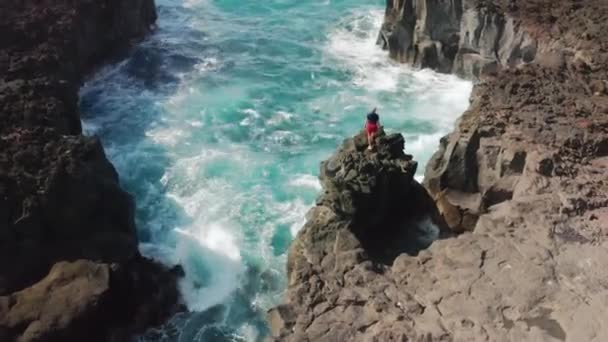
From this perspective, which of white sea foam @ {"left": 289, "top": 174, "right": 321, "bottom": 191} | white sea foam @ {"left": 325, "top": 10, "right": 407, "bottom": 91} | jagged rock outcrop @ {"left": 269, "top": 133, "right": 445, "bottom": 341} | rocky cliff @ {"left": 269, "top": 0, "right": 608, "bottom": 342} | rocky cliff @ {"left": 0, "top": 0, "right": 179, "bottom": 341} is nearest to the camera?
rocky cliff @ {"left": 269, "top": 0, "right": 608, "bottom": 342}

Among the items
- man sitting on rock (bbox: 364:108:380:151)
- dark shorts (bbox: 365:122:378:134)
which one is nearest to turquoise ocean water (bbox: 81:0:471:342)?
man sitting on rock (bbox: 364:108:380:151)

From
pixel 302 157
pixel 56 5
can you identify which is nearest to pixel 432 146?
pixel 302 157

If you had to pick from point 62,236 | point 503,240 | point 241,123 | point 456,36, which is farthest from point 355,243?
point 456,36

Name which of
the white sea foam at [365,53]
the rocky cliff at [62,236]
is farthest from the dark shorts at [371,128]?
the white sea foam at [365,53]

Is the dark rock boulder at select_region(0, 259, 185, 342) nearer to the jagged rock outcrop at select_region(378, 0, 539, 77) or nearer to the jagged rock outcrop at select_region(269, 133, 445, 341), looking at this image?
the jagged rock outcrop at select_region(269, 133, 445, 341)

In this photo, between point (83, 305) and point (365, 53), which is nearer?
point (83, 305)

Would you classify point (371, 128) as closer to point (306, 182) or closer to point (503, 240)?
point (503, 240)

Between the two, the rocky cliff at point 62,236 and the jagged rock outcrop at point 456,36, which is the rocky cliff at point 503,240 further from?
the rocky cliff at point 62,236
